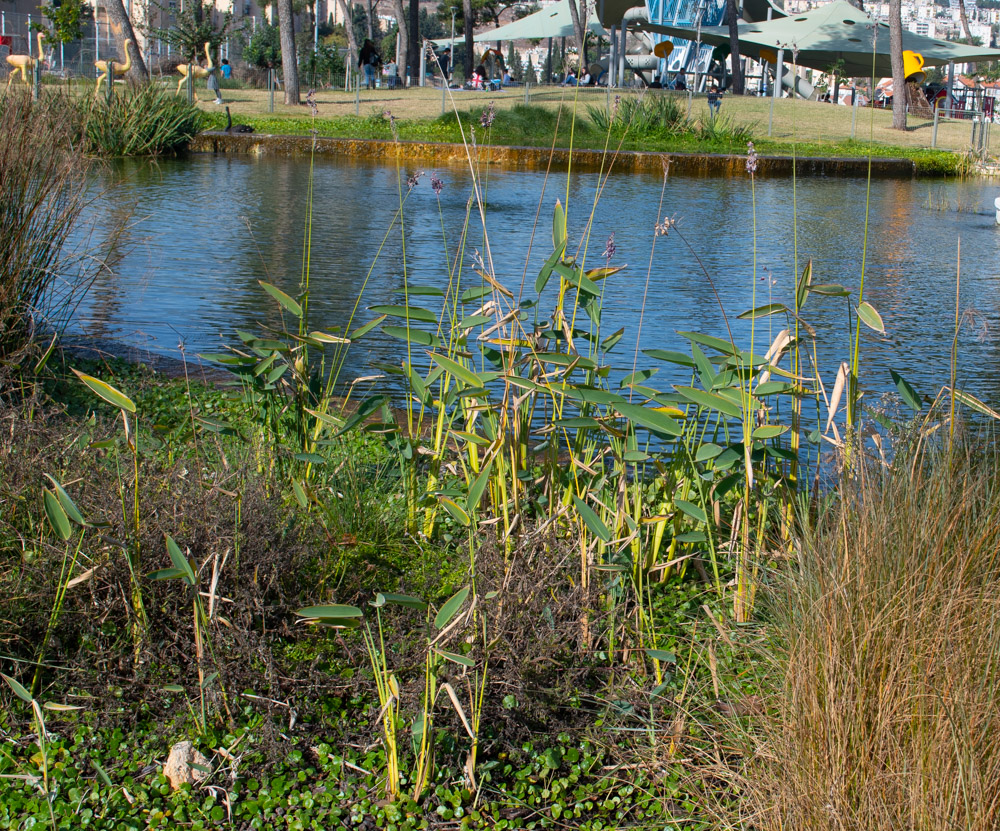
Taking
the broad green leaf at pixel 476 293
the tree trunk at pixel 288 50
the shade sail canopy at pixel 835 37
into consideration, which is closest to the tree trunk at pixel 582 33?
the broad green leaf at pixel 476 293

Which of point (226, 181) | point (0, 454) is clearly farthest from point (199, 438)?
point (226, 181)

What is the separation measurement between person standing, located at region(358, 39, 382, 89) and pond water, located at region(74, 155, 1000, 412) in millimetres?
19646

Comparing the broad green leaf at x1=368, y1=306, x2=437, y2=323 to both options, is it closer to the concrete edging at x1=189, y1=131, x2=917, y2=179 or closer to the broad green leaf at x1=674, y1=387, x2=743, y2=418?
the broad green leaf at x1=674, y1=387, x2=743, y2=418

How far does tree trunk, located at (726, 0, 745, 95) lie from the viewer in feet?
101

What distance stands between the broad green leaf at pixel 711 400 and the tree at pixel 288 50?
21576 mm

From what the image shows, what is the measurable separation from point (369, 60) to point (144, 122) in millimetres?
20123

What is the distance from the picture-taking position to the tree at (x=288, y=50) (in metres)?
22.1

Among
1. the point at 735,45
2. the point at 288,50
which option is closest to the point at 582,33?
the point at 288,50

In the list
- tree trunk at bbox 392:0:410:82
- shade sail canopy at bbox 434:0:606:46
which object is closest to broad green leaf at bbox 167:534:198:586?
shade sail canopy at bbox 434:0:606:46

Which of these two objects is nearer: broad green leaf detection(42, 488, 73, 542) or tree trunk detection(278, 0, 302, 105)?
broad green leaf detection(42, 488, 73, 542)

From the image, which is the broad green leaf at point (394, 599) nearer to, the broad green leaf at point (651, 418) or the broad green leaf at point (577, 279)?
the broad green leaf at point (651, 418)

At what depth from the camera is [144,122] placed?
47.5 feet

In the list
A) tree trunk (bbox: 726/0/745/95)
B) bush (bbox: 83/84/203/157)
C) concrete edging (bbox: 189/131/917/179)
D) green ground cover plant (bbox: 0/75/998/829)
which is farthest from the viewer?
tree trunk (bbox: 726/0/745/95)

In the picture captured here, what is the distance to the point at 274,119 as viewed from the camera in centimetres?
2119
